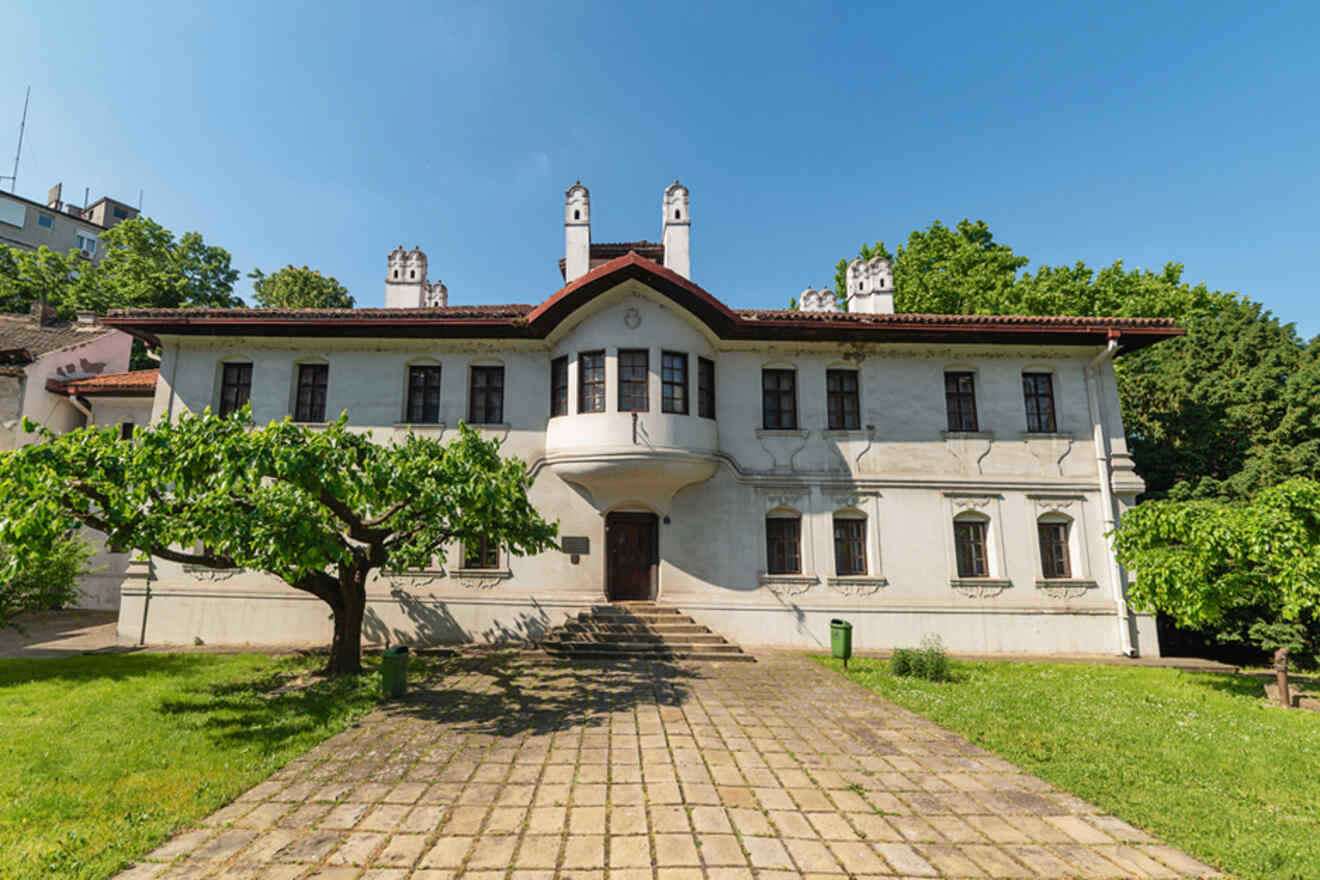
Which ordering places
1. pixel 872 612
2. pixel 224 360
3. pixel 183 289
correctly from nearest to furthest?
pixel 872 612
pixel 224 360
pixel 183 289

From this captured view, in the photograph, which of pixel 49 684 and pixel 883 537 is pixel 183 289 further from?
pixel 883 537

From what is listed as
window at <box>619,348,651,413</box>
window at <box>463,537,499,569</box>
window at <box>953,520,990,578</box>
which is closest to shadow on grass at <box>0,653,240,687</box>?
window at <box>463,537,499,569</box>

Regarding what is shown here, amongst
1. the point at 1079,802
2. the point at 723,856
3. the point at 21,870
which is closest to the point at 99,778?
the point at 21,870

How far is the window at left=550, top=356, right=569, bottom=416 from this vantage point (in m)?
13.7

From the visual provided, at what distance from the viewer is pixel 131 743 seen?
657cm

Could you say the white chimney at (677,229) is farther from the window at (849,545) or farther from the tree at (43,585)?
the tree at (43,585)

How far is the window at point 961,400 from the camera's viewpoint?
570 inches

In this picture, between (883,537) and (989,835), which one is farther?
(883,537)

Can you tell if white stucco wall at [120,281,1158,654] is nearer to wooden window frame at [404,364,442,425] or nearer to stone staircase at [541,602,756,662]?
wooden window frame at [404,364,442,425]

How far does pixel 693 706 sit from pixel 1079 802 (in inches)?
193

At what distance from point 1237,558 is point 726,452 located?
985cm

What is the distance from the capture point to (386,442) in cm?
1365

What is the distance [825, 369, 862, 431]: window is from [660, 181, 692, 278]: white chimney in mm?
5203

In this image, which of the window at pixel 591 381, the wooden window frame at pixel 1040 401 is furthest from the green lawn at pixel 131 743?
the wooden window frame at pixel 1040 401
